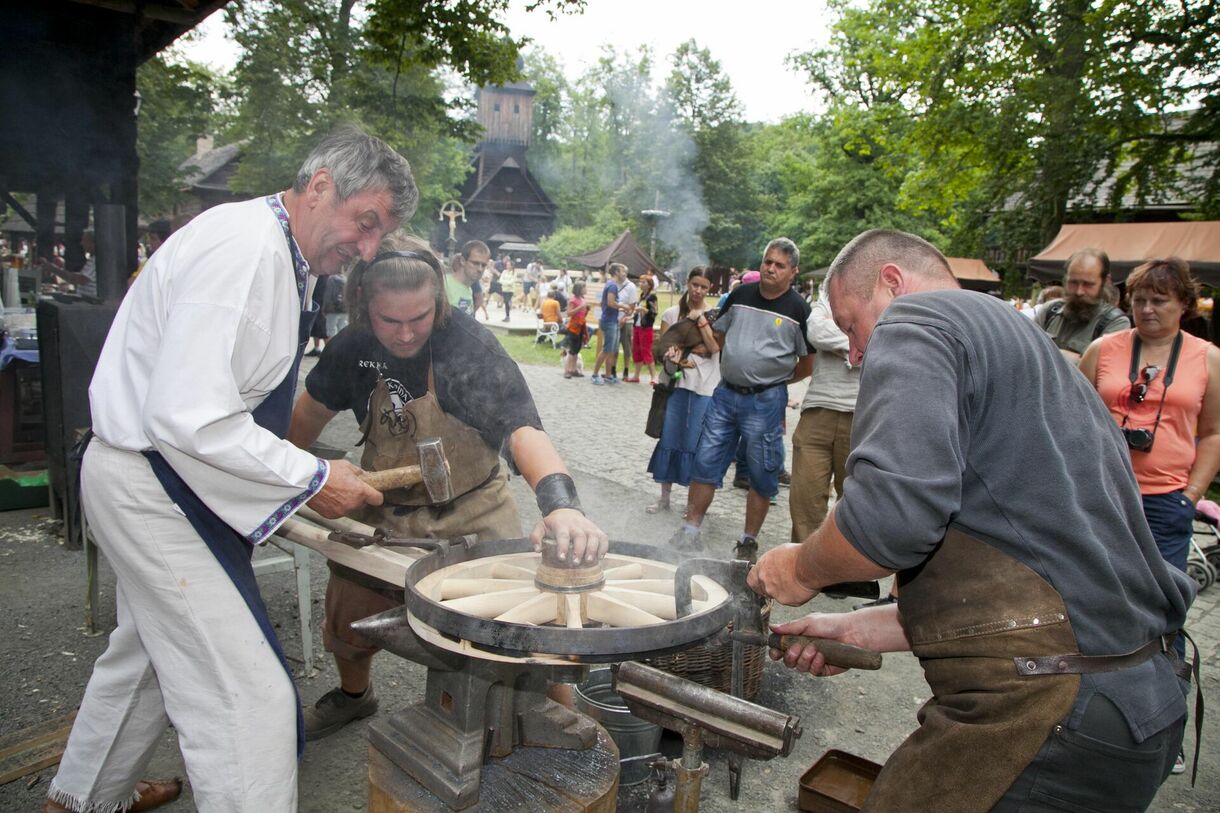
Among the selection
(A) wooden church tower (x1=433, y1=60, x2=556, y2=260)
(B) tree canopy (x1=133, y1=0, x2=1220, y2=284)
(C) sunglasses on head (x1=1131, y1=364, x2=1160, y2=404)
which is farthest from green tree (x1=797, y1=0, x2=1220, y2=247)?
(A) wooden church tower (x1=433, y1=60, x2=556, y2=260)

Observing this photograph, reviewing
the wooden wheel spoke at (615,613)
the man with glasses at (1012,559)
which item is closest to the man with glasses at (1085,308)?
the man with glasses at (1012,559)

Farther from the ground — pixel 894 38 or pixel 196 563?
pixel 894 38

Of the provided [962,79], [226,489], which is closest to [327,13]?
[962,79]

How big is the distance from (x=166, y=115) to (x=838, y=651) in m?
23.4

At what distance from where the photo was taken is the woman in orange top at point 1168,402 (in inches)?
133

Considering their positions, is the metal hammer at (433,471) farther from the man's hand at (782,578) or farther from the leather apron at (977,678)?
the leather apron at (977,678)

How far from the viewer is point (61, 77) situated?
6.53 metres

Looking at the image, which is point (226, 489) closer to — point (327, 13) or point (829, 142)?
point (327, 13)

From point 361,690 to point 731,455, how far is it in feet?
10.2

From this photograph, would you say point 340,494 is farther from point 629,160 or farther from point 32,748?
point 629,160

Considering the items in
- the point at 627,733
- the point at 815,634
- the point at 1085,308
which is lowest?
the point at 627,733

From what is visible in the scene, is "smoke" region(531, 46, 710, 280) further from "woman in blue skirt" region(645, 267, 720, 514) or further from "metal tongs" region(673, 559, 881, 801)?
"metal tongs" region(673, 559, 881, 801)

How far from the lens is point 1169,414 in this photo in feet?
11.3

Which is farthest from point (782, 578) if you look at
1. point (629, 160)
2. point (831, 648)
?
point (629, 160)
